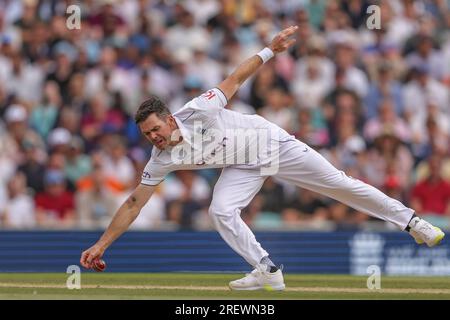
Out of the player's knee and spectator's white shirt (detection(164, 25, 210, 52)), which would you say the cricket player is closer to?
the player's knee

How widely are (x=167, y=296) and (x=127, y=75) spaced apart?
7919mm

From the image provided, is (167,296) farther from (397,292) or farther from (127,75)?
(127,75)

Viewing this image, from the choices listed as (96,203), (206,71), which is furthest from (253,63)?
(206,71)

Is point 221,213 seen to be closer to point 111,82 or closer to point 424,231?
point 424,231

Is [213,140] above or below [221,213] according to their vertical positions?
above

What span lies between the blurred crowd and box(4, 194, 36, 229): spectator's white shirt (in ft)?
0.08

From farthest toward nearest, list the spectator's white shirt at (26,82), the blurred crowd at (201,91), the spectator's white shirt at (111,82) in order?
the spectator's white shirt at (26,82), the spectator's white shirt at (111,82), the blurred crowd at (201,91)

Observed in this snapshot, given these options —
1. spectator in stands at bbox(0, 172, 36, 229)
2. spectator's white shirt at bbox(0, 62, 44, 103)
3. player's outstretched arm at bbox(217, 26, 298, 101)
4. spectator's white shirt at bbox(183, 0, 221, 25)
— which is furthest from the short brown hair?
spectator's white shirt at bbox(183, 0, 221, 25)

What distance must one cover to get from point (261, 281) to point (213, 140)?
51.7 inches

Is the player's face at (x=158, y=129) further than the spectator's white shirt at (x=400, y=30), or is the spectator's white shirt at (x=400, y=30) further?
the spectator's white shirt at (x=400, y=30)

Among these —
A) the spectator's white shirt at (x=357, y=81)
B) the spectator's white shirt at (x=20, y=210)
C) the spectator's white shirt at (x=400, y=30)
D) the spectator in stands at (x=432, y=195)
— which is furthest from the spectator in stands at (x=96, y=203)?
the spectator's white shirt at (x=400, y=30)

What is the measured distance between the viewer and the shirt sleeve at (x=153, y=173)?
11148 mm

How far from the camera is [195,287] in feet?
38.7

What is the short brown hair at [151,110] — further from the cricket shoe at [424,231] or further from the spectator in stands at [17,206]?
the spectator in stands at [17,206]
